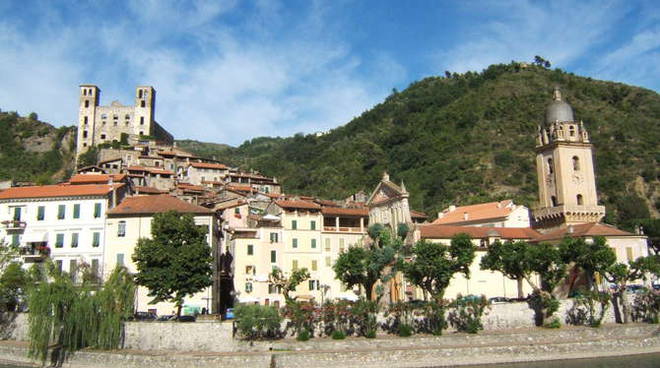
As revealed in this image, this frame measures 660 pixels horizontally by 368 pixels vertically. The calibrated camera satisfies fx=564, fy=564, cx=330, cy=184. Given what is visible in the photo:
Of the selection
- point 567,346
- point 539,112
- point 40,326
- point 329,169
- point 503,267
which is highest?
point 539,112

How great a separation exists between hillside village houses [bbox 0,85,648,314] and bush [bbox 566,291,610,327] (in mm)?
9164

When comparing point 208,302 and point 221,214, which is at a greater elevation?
point 221,214

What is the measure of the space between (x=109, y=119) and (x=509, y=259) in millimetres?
101379

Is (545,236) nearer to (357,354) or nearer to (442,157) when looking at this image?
(357,354)

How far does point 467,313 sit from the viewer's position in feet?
134

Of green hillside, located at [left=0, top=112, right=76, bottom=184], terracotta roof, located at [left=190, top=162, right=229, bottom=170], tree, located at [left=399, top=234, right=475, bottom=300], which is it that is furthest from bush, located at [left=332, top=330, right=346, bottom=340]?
green hillside, located at [left=0, top=112, right=76, bottom=184]

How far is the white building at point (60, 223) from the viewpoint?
4700 centimetres

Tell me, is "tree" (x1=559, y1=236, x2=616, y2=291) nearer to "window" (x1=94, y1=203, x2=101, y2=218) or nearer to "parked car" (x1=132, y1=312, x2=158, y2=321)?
"parked car" (x1=132, y1=312, x2=158, y2=321)

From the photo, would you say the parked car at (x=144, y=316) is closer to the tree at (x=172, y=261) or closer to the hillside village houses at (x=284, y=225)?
the tree at (x=172, y=261)

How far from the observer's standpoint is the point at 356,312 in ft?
129

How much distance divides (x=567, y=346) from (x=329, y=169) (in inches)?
3614

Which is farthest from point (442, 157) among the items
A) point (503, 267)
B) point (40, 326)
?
point (40, 326)

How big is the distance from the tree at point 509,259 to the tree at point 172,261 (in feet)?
72.2

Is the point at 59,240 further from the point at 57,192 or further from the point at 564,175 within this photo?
the point at 564,175
